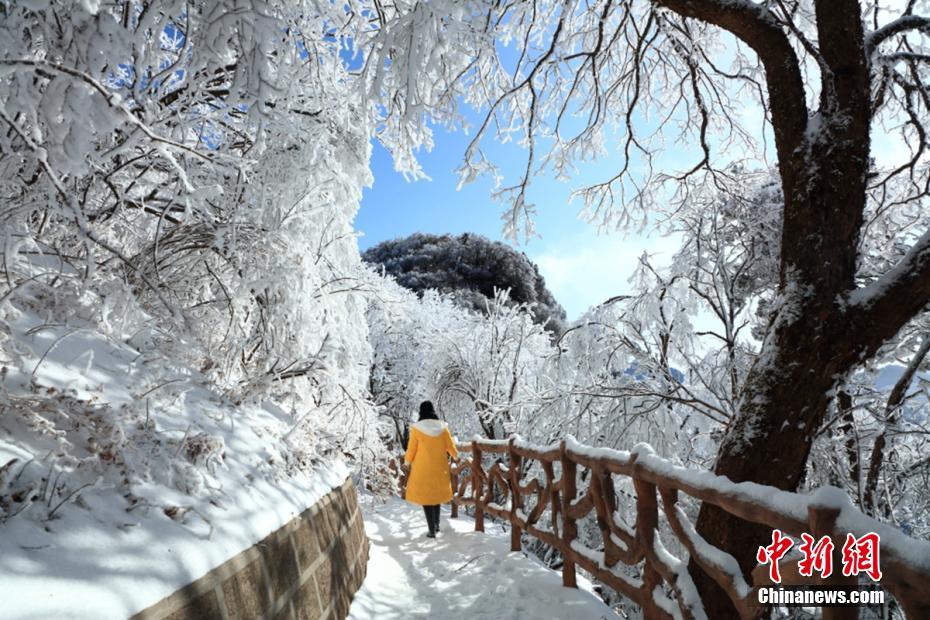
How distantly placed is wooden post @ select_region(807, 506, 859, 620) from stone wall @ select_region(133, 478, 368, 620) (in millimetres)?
2113

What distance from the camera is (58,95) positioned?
1528 mm

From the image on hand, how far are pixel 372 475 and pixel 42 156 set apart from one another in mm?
5793

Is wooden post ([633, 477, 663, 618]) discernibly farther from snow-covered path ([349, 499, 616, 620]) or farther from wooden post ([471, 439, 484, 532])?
wooden post ([471, 439, 484, 532])

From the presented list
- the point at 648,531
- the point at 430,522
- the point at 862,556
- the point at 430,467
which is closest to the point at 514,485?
the point at 430,467

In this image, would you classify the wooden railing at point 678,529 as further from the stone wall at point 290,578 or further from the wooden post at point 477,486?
the stone wall at point 290,578

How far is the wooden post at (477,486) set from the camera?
651 centimetres

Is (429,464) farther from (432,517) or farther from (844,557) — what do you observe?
(844,557)

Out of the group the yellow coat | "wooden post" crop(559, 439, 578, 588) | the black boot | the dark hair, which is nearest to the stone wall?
"wooden post" crop(559, 439, 578, 588)

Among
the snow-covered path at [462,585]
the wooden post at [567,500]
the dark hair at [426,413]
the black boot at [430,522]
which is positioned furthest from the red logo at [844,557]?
the dark hair at [426,413]

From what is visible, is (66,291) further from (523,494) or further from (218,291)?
(523,494)

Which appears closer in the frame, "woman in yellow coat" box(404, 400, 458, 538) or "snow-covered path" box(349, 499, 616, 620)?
"snow-covered path" box(349, 499, 616, 620)

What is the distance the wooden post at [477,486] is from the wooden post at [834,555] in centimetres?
508

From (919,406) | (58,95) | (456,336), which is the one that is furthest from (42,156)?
(456,336)

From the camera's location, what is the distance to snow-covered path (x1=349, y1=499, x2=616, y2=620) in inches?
144
